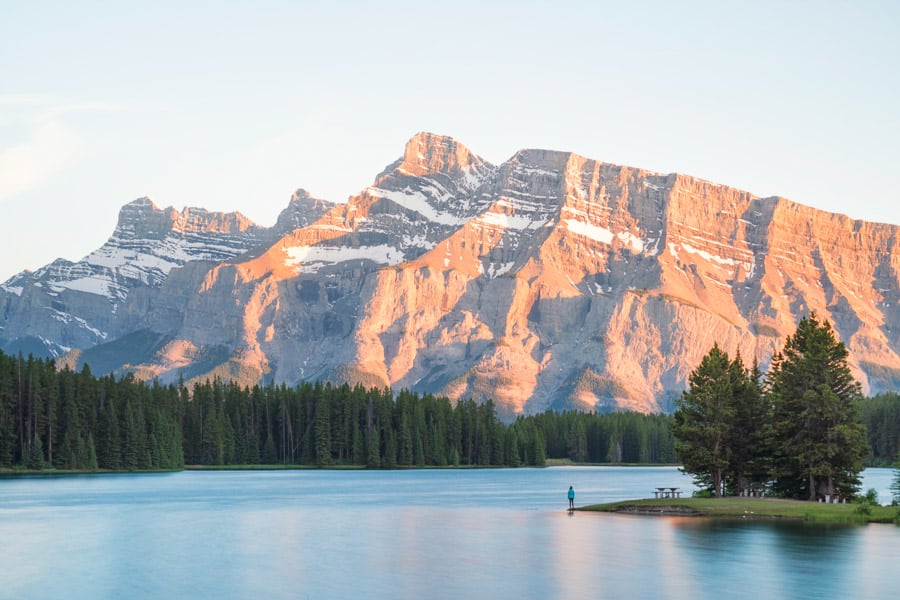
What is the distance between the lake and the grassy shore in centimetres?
374

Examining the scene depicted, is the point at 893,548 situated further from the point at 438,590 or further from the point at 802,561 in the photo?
the point at 438,590

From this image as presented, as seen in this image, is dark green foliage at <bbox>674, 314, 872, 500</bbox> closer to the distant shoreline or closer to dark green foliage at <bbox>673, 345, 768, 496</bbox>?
dark green foliage at <bbox>673, 345, 768, 496</bbox>

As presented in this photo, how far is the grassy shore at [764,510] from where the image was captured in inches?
4023

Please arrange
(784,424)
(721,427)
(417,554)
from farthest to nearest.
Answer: (721,427) → (784,424) → (417,554)

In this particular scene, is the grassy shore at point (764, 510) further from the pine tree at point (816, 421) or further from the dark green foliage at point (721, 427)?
the dark green foliage at point (721, 427)

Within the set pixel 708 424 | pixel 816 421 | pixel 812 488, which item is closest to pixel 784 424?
pixel 816 421

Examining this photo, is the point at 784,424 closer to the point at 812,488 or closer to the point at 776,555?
the point at 812,488

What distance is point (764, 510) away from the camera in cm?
10606

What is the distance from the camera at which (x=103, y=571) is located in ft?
253

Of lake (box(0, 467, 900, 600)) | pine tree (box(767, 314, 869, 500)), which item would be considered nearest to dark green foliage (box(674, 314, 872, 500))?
pine tree (box(767, 314, 869, 500))

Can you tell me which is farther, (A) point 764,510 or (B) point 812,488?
(B) point 812,488

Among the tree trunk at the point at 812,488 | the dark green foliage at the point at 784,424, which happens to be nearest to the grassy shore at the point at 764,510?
the tree trunk at the point at 812,488

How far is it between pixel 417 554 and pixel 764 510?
36.1 m

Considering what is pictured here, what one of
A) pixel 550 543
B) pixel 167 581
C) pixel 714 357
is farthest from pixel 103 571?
pixel 714 357
